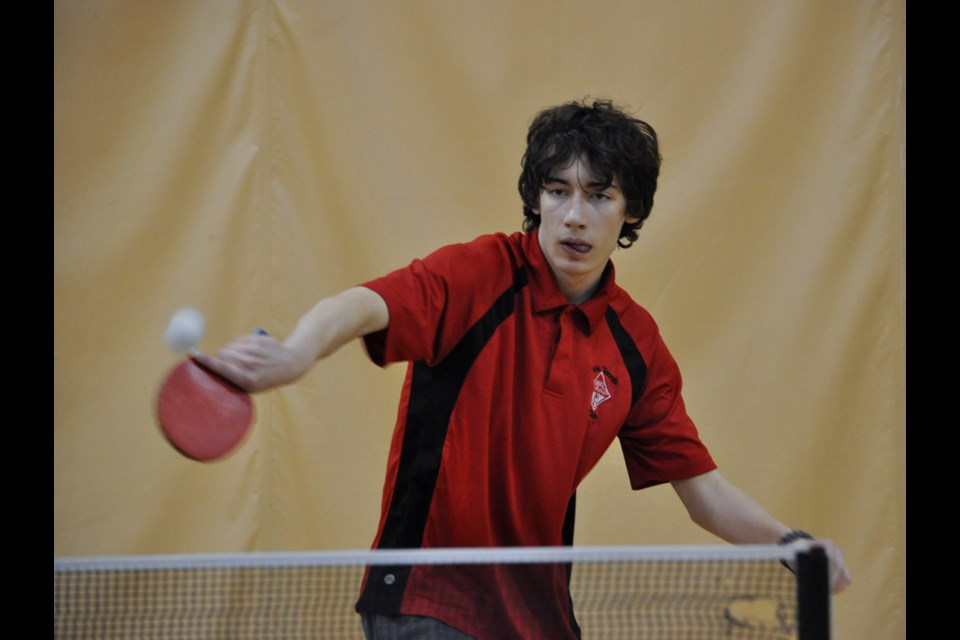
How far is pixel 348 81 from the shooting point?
136 inches

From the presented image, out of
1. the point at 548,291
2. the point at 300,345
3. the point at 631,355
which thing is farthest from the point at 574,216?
the point at 300,345

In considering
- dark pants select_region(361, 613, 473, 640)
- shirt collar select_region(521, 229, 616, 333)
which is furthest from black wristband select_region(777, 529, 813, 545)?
dark pants select_region(361, 613, 473, 640)

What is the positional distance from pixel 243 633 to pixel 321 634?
360mm

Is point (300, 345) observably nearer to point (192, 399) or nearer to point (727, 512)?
point (192, 399)

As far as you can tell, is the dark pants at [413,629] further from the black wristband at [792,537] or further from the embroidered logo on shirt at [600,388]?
the black wristband at [792,537]

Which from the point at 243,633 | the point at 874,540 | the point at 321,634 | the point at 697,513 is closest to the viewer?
the point at 697,513

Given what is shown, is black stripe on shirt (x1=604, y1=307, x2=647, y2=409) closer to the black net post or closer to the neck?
the neck

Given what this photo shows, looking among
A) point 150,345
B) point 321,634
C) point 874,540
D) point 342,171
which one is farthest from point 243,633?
point 874,540

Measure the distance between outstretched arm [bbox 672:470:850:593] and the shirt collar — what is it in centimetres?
49

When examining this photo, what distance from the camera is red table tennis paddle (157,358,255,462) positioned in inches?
71.9

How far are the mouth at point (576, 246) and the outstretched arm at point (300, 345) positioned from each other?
49 centimetres

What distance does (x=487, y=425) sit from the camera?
222cm

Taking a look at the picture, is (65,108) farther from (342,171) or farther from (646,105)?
(646,105)

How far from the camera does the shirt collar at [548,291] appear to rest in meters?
2.33
